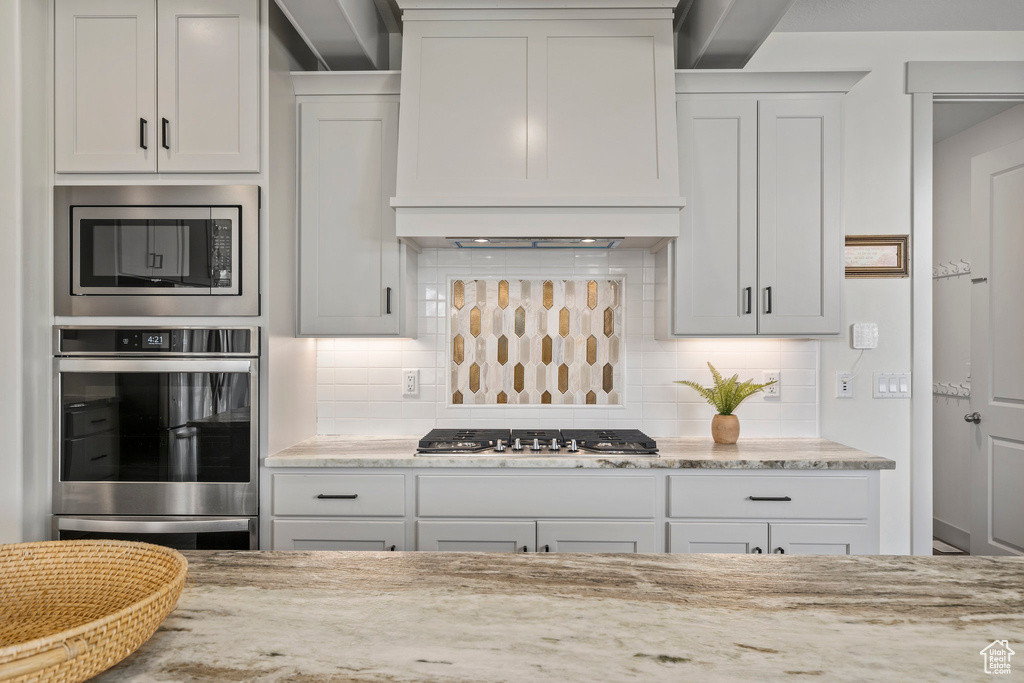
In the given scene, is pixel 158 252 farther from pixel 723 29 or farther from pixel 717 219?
pixel 723 29

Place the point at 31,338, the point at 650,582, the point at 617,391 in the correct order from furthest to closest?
the point at 617,391 < the point at 31,338 < the point at 650,582

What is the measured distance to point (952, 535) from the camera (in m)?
3.88

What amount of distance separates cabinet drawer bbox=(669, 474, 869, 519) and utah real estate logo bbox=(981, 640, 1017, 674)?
1.48 metres

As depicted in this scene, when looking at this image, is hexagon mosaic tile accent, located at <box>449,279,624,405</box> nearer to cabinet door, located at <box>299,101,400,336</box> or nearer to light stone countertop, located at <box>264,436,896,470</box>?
cabinet door, located at <box>299,101,400,336</box>

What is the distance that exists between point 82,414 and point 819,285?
2943 mm

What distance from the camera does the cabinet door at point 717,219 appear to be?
8.21 feet

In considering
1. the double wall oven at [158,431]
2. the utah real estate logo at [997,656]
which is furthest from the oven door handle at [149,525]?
the utah real estate logo at [997,656]

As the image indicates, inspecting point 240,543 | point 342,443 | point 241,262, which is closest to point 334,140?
point 241,262

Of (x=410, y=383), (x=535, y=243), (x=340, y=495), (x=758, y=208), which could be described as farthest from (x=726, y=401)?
(x=340, y=495)

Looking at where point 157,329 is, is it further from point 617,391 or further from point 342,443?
point 617,391

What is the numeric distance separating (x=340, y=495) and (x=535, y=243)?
4.30 feet

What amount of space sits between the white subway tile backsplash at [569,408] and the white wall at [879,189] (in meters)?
0.22

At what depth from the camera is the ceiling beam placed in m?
2.22

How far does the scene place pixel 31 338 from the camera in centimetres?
220
